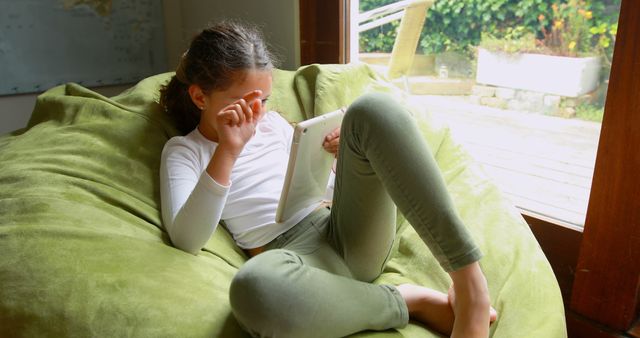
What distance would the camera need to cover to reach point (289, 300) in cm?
84

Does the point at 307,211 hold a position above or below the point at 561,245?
above

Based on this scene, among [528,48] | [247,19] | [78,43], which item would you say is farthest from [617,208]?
[78,43]

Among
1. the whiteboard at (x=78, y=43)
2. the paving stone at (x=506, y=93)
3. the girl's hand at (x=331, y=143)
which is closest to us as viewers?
the girl's hand at (x=331, y=143)

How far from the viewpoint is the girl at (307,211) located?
870 millimetres

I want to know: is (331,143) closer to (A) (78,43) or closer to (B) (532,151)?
(B) (532,151)

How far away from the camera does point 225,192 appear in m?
0.99

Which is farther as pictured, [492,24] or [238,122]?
[492,24]

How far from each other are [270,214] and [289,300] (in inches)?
13.6

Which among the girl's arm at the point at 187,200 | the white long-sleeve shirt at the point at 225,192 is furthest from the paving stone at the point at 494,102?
the girl's arm at the point at 187,200

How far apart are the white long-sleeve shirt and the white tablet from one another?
5cm

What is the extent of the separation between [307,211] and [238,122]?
10.9 inches

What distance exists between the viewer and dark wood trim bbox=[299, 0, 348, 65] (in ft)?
6.43

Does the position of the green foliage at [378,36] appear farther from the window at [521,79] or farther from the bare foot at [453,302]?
the bare foot at [453,302]

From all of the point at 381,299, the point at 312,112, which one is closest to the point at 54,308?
the point at 381,299
